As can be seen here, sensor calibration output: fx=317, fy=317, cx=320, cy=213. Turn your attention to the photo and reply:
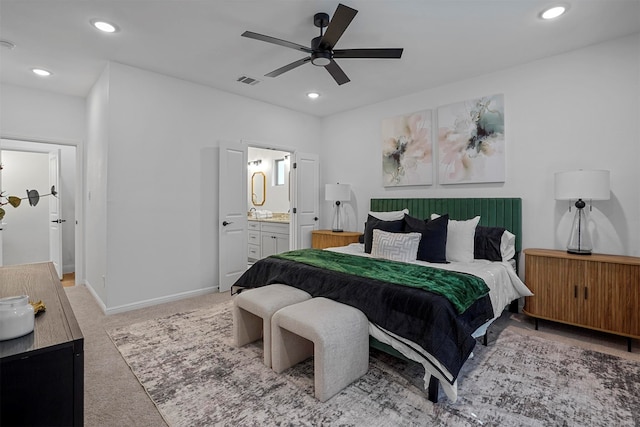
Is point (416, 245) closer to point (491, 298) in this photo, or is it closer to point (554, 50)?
point (491, 298)

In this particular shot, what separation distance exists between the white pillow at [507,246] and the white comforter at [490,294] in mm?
160

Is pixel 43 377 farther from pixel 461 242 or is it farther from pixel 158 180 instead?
pixel 461 242

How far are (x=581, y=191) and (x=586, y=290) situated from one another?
0.88m

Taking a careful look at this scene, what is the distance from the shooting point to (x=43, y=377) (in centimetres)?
103

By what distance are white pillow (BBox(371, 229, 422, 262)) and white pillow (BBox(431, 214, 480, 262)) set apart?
368 mm

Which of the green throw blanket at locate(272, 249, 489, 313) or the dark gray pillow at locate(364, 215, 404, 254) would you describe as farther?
the dark gray pillow at locate(364, 215, 404, 254)

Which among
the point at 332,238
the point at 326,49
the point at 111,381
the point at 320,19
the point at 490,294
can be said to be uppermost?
the point at 320,19

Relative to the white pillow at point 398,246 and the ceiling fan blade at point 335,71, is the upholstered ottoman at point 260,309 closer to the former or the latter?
the white pillow at point 398,246

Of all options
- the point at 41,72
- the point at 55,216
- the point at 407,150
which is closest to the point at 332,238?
the point at 407,150

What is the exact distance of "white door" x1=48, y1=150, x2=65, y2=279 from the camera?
4.77m

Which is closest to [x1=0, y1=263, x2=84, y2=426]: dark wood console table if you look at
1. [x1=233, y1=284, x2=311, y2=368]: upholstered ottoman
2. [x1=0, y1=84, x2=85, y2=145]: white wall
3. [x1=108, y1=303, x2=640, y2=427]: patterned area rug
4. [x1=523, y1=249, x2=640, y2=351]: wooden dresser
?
[x1=108, y1=303, x2=640, y2=427]: patterned area rug

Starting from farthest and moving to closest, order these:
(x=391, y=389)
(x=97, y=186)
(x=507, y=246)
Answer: (x=97, y=186)
(x=507, y=246)
(x=391, y=389)

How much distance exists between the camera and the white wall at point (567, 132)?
2924 millimetres

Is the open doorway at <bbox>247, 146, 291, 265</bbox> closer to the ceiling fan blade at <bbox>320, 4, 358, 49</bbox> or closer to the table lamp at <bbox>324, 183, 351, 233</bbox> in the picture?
the table lamp at <bbox>324, 183, 351, 233</bbox>
